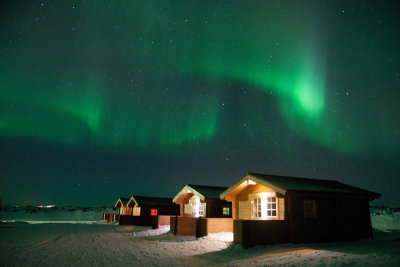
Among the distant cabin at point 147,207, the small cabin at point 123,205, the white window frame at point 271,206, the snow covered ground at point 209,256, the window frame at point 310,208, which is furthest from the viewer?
the small cabin at point 123,205

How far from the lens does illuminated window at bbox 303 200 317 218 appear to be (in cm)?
1630

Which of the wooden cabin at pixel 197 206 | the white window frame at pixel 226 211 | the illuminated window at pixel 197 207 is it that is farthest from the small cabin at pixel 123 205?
the white window frame at pixel 226 211

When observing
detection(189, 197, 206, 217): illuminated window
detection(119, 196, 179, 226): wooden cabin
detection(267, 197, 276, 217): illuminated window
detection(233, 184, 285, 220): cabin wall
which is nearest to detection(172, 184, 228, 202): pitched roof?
detection(189, 197, 206, 217): illuminated window

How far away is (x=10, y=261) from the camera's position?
35.8ft

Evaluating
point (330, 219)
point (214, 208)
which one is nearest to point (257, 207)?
point (330, 219)

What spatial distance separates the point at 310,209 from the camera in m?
16.5

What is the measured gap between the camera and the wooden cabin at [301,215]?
1462cm

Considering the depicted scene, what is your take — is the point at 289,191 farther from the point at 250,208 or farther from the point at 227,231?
the point at 227,231

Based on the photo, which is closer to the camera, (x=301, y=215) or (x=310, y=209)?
(x=301, y=215)

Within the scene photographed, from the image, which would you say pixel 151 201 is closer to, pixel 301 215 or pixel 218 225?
pixel 218 225

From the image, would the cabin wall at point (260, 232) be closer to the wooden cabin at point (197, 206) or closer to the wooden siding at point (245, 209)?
the wooden siding at point (245, 209)

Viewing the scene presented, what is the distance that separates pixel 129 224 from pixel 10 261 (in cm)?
2570

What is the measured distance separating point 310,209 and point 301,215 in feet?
3.19

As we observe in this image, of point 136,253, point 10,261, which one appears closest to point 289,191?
point 136,253
